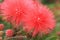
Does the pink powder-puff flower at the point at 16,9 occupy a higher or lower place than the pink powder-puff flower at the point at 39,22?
higher

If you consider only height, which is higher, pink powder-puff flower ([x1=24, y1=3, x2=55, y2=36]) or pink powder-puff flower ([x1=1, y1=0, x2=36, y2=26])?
pink powder-puff flower ([x1=1, y1=0, x2=36, y2=26])

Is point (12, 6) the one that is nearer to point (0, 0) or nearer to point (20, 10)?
point (20, 10)

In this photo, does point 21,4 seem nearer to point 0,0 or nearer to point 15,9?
point 15,9

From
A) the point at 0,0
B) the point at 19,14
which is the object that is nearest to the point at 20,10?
the point at 19,14

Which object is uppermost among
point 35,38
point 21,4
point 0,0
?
point 0,0

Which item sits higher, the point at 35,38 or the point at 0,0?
the point at 0,0

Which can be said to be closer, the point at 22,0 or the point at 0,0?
the point at 22,0
